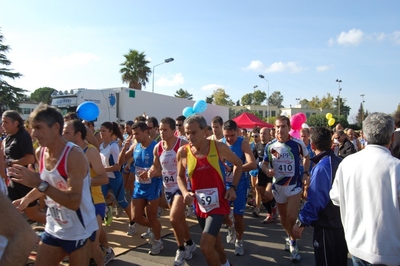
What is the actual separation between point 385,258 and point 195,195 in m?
2.09

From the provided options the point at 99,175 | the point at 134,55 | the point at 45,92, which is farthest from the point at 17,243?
the point at 45,92

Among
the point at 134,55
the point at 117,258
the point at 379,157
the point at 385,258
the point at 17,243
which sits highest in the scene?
the point at 134,55

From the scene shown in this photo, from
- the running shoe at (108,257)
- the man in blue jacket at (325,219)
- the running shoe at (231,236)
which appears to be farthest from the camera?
the running shoe at (231,236)

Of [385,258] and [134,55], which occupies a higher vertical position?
[134,55]

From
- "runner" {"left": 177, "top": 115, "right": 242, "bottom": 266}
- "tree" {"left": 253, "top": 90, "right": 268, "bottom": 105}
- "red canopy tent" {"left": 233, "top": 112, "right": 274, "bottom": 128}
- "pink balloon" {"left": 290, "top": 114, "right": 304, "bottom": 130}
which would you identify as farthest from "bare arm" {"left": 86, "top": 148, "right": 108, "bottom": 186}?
"tree" {"left": 253, "top": 90, "right": 268, "bottom": 105}

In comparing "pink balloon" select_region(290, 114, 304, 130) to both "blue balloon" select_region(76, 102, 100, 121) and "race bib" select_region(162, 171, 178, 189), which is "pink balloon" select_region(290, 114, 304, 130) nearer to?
"race bib" select_region(162, 171, 178, 189)

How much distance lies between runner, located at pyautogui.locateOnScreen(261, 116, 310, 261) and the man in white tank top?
10.2 feet

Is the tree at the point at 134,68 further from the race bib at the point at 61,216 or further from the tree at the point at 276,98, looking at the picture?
the tree at the point at 276,98

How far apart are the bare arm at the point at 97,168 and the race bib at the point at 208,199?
1.12 metres

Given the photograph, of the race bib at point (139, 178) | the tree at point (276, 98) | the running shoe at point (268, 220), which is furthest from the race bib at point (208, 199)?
the tree at point (276, 98)

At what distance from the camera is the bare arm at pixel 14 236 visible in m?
1.79

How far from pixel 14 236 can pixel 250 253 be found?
4.21 meters

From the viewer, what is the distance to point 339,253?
3.22 meters

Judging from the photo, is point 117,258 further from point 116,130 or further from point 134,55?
point 134,55
